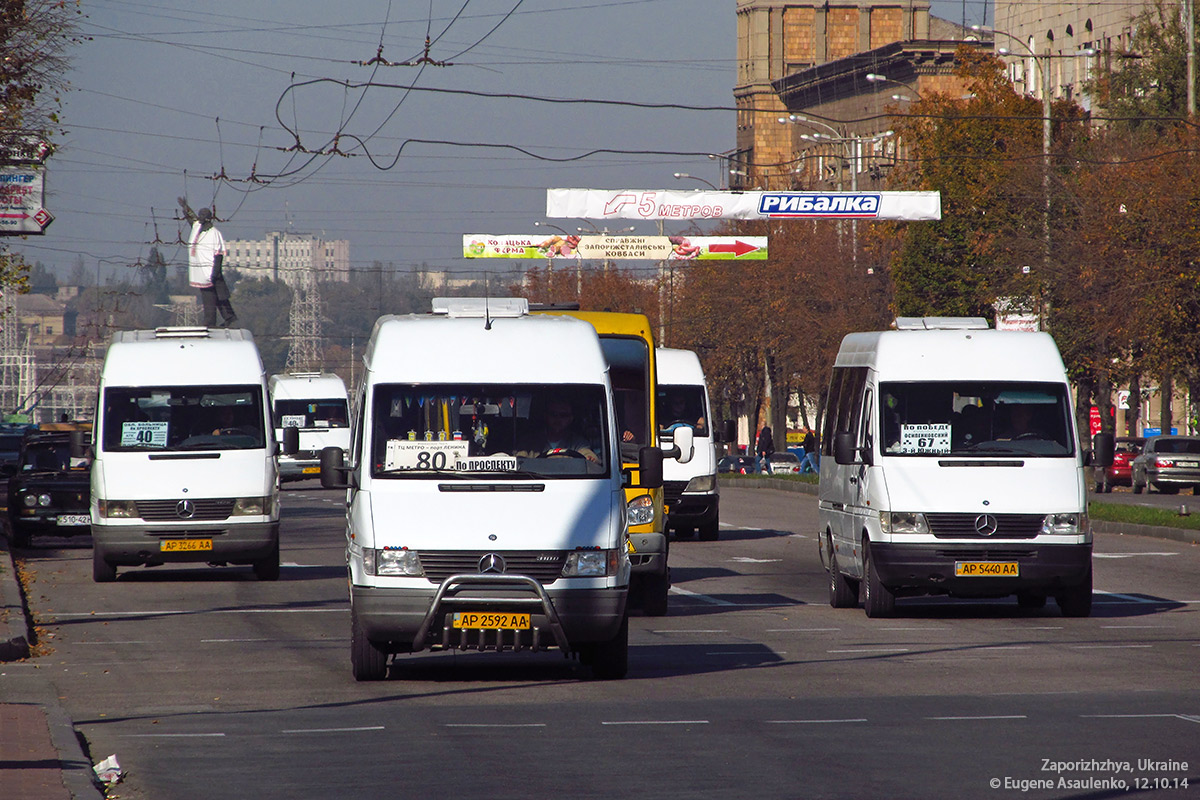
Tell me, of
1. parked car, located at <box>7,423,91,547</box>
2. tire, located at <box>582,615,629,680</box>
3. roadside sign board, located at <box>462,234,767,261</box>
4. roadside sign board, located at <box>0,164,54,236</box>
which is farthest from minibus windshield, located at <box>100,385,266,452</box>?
roadside sign board, located at <box>462,234,767,261</box>

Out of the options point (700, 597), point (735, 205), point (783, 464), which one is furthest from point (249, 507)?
point (783, 464)

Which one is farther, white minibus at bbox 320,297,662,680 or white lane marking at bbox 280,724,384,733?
white minibus at bbox 320,297,662,680

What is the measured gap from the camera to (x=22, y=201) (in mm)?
30188

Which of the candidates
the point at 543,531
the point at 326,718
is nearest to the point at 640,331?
the point at 543,531

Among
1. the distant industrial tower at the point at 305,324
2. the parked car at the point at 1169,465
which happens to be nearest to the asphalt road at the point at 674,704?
the parked car at the point at 1169,465

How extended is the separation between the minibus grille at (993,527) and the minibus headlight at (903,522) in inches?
3.7

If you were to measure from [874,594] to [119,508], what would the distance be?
8.58 meters

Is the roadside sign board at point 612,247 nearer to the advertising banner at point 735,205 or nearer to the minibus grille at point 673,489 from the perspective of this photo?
the advertising banner at point 735,205

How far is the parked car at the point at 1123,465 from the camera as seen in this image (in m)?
51.1

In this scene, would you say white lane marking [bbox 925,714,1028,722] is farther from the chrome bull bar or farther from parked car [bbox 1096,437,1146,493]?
parked car [bbox 1096,437,1146,493]

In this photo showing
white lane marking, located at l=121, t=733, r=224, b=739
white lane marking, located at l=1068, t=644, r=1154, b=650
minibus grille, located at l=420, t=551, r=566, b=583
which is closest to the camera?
white lane marking, located at l=121, t=733, r=224, b=739

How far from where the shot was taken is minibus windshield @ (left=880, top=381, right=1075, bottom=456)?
16516 millimetres

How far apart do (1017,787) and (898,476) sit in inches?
331

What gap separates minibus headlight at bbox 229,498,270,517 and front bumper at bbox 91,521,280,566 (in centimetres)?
11
